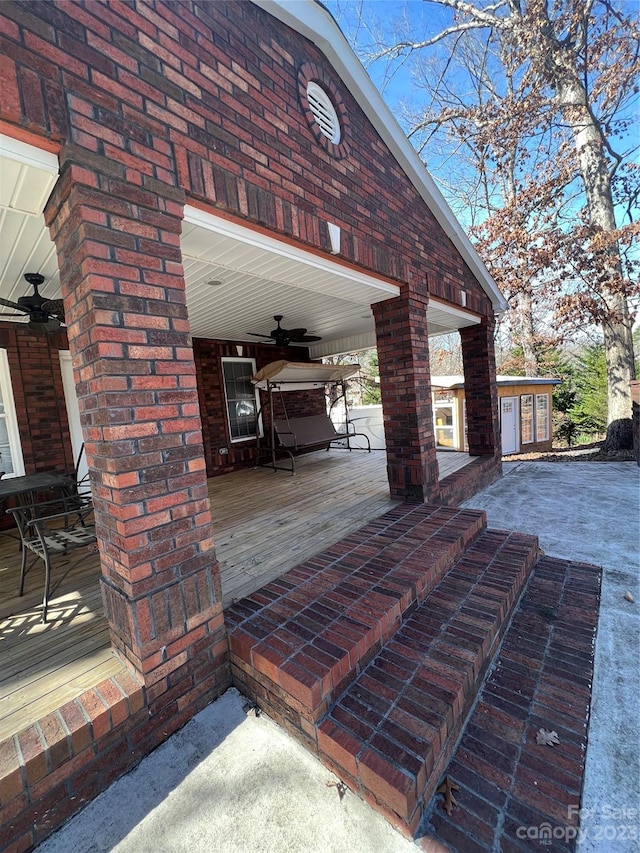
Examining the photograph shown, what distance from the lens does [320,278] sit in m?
3.49

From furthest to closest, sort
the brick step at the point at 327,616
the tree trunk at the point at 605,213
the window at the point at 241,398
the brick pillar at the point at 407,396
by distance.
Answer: the tree trunk at the point at 605,213 < the window at the point at 241,398 < the brick pillar at the point at 407,396 < the brick step at the point at 327,616

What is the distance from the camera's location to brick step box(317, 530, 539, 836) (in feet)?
4.49

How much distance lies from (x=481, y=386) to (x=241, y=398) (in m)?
4.45

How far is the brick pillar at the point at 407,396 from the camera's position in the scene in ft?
12.8

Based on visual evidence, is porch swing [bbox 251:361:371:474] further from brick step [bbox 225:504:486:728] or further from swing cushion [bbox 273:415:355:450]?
brick step [bbox 225:504:486:728]

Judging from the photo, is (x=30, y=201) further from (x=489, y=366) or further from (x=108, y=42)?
(x=489, y=366)

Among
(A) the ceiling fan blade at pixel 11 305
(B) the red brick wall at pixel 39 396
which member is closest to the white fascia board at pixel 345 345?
(B) the red brick wall at pixel 39 396

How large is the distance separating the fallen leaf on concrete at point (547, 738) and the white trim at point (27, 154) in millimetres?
3328

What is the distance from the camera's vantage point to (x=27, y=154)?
5.06 feet

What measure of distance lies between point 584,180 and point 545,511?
9.03 meters

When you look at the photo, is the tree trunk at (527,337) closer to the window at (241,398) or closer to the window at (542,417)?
the window at (542,417)

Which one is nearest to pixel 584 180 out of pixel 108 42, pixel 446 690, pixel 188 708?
pixel 108 42

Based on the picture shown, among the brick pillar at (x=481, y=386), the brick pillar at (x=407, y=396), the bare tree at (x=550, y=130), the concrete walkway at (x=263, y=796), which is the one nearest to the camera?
the concrete walkway at (x=263, y=796)

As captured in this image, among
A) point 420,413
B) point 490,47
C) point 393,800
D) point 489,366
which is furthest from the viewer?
point 490,47
